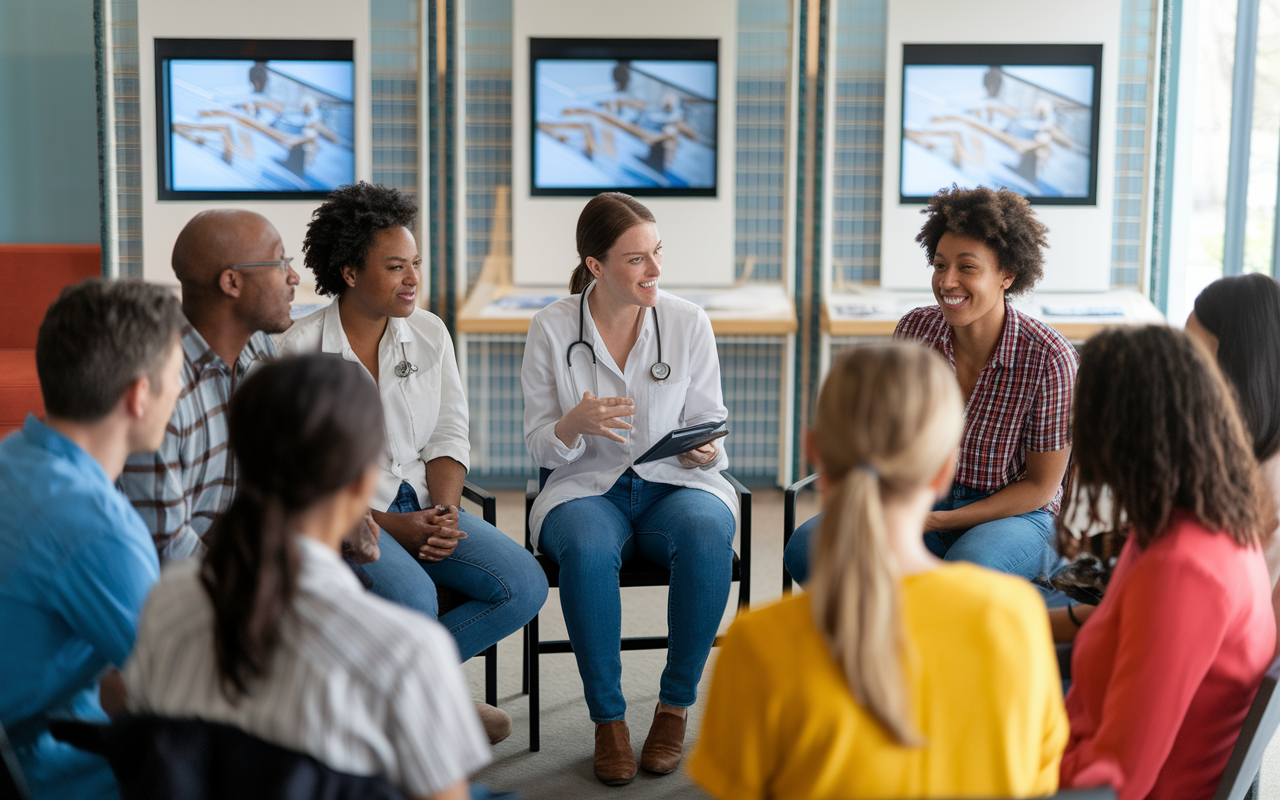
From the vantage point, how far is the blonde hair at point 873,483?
99 cm

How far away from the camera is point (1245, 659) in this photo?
4.43 ft

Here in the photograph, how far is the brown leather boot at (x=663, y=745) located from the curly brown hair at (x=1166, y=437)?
1.31 meters

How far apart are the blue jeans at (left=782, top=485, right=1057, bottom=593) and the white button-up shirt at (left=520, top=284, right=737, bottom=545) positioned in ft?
0.72

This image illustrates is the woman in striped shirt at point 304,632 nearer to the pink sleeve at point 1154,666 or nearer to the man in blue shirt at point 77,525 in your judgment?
the man in blue shirt at point 77,525

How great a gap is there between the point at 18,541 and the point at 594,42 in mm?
3948

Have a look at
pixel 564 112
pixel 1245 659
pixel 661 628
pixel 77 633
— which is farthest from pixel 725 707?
pixel 564 112

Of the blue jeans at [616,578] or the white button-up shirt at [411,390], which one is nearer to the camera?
the blue jeans at [616,578]

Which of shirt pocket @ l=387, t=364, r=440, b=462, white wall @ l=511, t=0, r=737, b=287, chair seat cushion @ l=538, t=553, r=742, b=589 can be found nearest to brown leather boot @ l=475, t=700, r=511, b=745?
chair seat cushion @ l=538, t=553, r=742, b=589

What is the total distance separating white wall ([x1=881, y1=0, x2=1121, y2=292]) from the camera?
475 cm

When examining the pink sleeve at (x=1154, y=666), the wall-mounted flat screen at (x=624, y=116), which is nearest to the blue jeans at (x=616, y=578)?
the pink sleeve at (x=1154, y=666)

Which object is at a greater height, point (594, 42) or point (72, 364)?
point (594, 42)

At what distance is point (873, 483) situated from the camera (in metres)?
1.04

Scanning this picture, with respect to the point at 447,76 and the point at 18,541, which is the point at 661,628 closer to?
the point at 18,541

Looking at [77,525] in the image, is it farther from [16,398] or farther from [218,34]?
[218,34]
